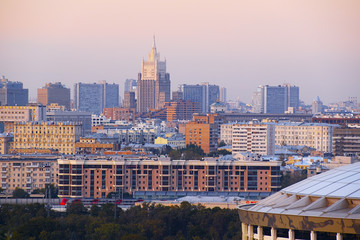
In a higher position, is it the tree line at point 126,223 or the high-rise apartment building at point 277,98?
the high-rise apartment building at point 277,98

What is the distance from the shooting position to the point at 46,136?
77125 millimetres

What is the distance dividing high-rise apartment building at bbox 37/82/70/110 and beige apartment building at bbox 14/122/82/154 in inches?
2768

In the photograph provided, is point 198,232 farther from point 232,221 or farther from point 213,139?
point 213,139

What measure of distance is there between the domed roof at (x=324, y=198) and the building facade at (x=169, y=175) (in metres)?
35.5

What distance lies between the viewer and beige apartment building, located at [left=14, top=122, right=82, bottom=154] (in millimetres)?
76125

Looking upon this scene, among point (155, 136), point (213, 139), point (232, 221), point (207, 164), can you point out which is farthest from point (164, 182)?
point (155, 136)

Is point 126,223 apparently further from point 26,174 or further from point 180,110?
point 180,110

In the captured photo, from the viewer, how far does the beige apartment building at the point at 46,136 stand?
250ft

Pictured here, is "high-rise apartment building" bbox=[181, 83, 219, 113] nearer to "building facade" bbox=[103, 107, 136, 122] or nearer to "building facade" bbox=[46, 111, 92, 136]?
"building facade" bbox=[103, 107, 136, 122]

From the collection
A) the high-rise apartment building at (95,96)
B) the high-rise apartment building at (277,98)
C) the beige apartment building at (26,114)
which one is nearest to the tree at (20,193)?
the beige apartment building at (26,114)

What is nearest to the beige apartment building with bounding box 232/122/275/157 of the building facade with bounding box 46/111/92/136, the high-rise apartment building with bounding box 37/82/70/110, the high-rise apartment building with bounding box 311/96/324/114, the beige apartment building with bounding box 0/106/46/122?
the beige apartment building with bounding box 0/106/46/122

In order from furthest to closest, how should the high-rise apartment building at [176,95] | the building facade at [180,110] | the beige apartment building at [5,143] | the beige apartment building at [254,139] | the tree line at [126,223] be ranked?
1. the high-rise apartment building at [176,95]
2. the building facade at [180,110]
3. the beige apartment building at [254,139]
4. the beige apartment building at [5,143]
5. the tree line at [126,223]

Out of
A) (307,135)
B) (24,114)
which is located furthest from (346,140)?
(24,114)

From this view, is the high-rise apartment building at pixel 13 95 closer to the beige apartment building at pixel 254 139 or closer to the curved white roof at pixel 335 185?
the beige apartment building at pixel 254 139
